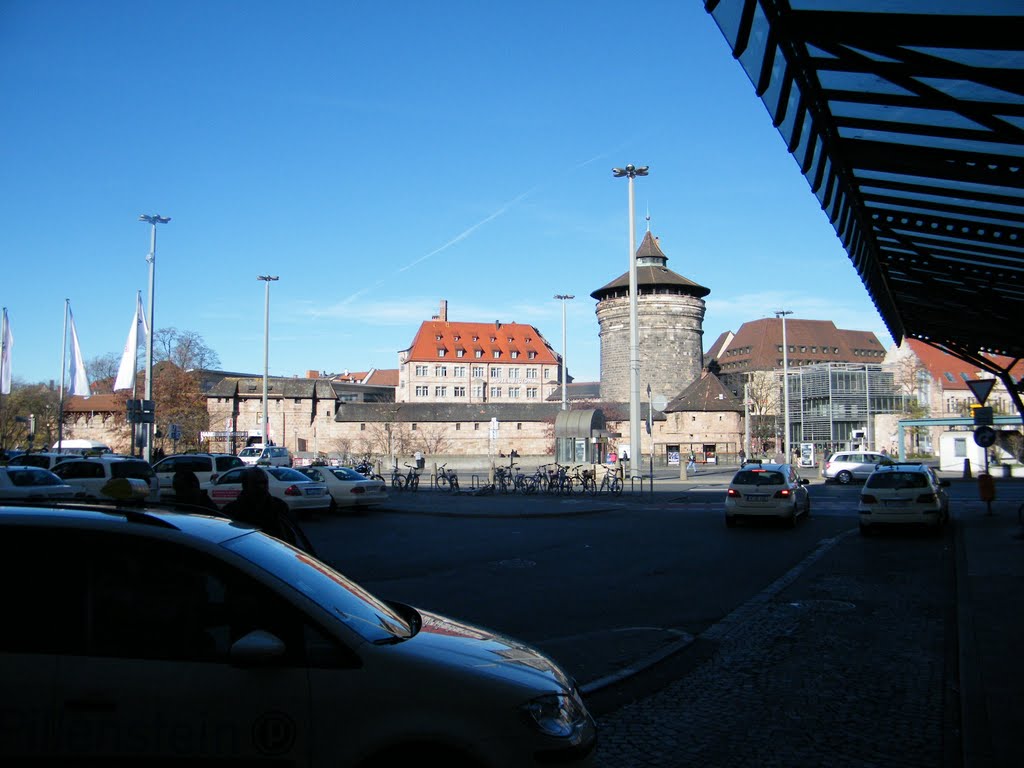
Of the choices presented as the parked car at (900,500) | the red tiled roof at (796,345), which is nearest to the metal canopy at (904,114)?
the parked car at (900,500)

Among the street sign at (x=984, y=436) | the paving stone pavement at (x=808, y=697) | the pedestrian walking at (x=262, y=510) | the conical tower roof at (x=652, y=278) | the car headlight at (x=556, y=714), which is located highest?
the conical tower roof at (x=652, y=278)

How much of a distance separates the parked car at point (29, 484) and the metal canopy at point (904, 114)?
17.3 metres

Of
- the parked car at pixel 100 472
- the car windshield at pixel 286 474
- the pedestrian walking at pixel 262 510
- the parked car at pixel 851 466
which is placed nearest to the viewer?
the pedestrian walking at pixel 262 510

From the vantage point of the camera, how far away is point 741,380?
104188 mm

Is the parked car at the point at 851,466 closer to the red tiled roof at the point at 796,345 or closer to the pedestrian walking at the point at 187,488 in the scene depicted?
the pedestrian walking at the point at 187,488

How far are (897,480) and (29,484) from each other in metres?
19.6

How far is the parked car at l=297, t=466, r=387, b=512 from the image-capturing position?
25266mm

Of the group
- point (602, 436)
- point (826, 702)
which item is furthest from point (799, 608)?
point (602, 436)

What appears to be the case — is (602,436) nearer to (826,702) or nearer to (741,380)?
(826,702)

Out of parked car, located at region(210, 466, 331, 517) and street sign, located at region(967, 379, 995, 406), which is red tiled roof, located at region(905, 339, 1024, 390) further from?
parked car, located at region(210, 466, 331, 517)

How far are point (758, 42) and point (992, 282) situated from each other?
9141mm

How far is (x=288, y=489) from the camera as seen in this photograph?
2347 cm

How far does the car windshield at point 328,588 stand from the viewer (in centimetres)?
380

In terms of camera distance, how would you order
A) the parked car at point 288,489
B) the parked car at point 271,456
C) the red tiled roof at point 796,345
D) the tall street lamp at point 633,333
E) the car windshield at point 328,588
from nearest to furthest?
the car windshield at point 328,588
the parked car at point 288,489
the tall street lamp at point 633,333
the parked car at point 271,456
the red tiled roof at point 796,345
